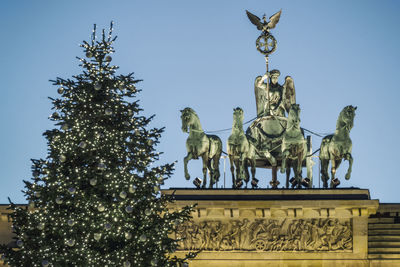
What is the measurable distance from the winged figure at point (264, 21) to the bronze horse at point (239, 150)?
163 inches

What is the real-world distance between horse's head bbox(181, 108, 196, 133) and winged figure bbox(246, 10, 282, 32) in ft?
15.1

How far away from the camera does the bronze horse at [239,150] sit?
2942 cm

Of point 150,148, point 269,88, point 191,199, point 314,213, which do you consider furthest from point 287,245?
point 150,148

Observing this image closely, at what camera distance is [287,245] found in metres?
28.4

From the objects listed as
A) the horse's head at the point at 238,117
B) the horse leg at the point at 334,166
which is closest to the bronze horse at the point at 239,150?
the horse's head at the point at 238,117

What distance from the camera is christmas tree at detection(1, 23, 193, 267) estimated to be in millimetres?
19719

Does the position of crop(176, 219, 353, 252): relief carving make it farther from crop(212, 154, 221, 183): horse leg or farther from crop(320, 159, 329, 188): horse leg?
crop(212, 154, 221, 183): horse leg

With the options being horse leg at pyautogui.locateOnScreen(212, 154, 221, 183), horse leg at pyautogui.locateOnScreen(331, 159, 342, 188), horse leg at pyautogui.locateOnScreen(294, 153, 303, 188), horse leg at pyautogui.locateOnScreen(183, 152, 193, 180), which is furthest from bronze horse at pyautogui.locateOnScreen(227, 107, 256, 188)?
horse leg at pyautogui.locateOnScreen(331, 159, 342, 188)

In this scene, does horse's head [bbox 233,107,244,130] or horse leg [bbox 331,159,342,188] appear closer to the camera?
horse leg [bbox 331,159,342,188]

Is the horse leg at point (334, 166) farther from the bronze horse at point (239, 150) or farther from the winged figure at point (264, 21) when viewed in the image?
the winged figure at point (264, 21)

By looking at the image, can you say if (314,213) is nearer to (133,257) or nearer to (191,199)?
(191,199)

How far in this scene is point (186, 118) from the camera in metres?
29.6

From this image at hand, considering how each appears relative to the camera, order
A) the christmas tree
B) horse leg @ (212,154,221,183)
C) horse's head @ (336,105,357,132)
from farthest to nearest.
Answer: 1. horse leg @ (212,154,221,183)
2. horse's head @ (336,105,357,132)
3. the christmas tree

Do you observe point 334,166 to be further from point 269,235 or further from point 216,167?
point 216,167
